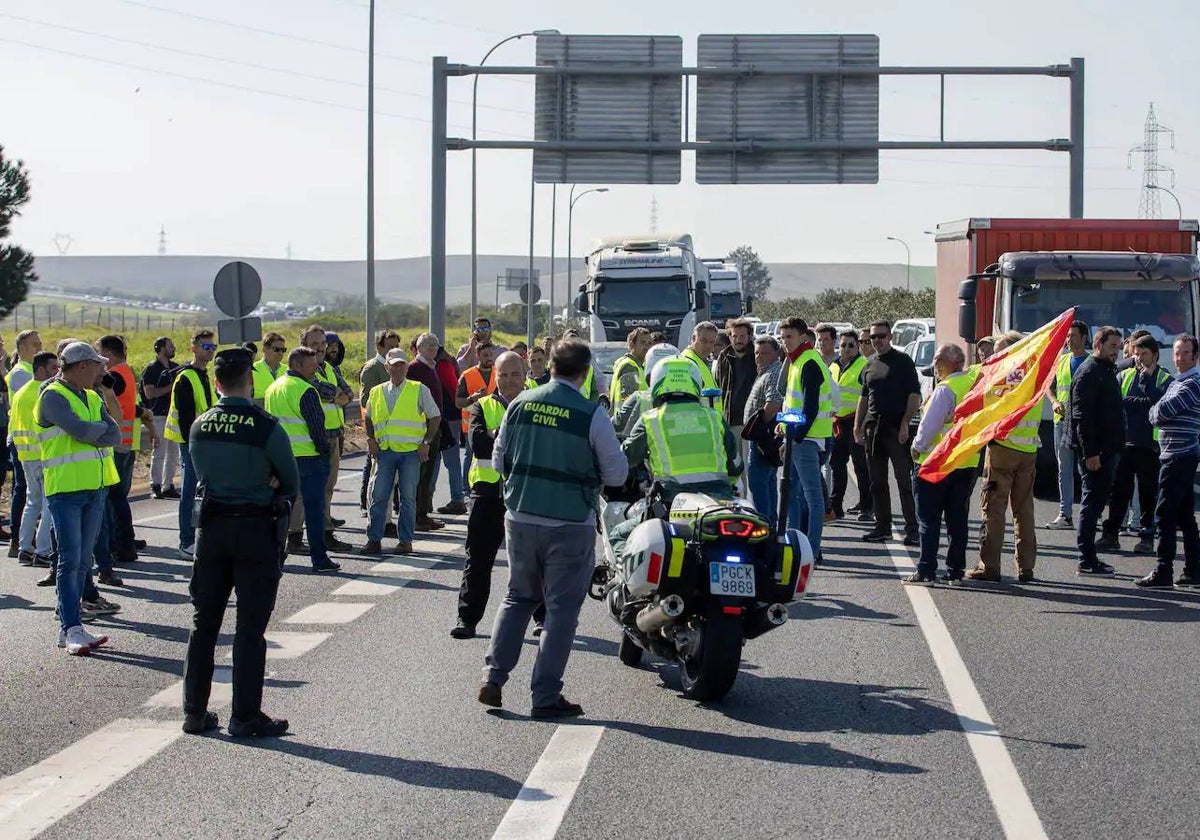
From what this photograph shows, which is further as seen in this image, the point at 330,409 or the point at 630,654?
the point at 330,409

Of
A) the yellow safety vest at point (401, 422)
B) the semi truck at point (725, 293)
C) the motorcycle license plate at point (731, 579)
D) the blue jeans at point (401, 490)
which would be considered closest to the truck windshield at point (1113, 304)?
the yellow safety vest at point (401, 422)

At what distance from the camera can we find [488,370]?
17.4 m

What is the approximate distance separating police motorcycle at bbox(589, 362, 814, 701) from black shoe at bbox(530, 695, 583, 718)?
61 centimetres

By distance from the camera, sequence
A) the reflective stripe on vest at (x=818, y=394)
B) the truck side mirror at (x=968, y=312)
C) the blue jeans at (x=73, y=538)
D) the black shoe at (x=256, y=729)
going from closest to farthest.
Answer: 1. the black shoe at (x=256, y=729)
2. the blue jeans at (x=73, y=538)
3. the reflective stripe on vest at (x=818, y=394)
4. the truck side mirror at (x=968, y=312)

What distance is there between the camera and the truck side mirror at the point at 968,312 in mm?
20125

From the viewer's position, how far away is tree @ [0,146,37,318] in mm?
38438

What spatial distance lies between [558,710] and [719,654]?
31.6 inches

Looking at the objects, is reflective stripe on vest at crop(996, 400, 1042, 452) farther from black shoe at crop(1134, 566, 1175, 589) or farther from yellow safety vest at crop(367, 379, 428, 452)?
yellow safety vest at crop(367, 379, 428, 452)

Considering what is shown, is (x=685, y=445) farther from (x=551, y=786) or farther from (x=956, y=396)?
(x=956, y=396)

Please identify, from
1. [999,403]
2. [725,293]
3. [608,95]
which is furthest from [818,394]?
[725,293]

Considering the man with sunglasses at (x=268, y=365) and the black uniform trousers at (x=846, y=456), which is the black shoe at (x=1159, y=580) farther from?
the man with sunglasses at (x=268, y=365)

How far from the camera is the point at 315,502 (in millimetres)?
13477

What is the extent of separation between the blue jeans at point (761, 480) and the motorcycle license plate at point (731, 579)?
16.7 feet

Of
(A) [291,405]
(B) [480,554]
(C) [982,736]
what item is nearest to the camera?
(C) [982,736]
